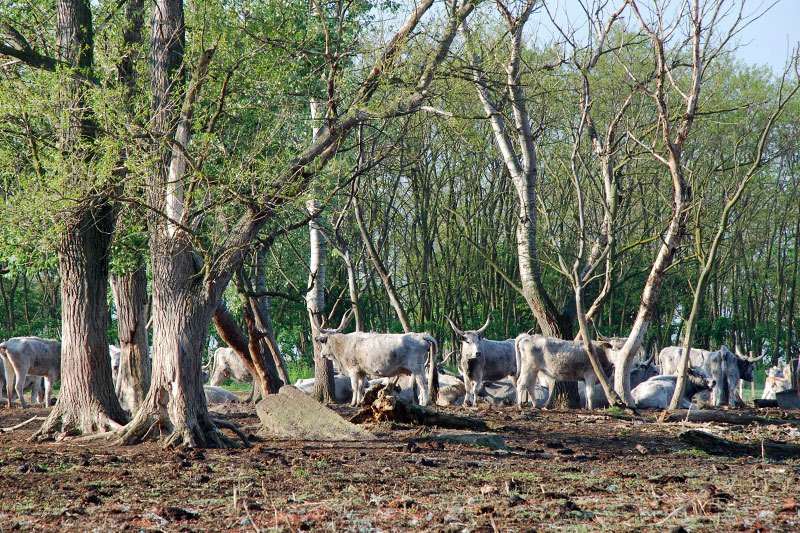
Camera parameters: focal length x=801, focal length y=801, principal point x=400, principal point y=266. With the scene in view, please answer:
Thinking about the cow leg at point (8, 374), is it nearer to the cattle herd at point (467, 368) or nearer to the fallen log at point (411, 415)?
the cattle herd at point (467, 368)

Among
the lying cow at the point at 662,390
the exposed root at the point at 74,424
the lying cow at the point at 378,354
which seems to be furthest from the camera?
the lying cow at the point at 662,390

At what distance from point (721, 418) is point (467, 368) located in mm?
6444

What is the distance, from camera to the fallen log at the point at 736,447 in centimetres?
905

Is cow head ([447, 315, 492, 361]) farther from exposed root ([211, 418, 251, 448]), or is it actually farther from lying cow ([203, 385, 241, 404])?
exposed root ([211, 418, 251, 448])

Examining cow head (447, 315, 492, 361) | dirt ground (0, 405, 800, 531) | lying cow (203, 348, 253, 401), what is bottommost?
dirt ground (0, 405, 800, 531)

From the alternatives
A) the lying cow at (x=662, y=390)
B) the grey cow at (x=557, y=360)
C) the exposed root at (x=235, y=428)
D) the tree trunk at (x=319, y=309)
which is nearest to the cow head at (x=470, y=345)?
the grey cow at (x=557, y=360)

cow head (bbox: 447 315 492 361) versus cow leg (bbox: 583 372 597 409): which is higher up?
cow head (bbox: 447 315 492 361)

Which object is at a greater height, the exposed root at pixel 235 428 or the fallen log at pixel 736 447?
the exposed root at pixel 235 428

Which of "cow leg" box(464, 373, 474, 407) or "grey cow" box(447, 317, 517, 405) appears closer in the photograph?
"cow leg" box(464, 373, 474, 407)

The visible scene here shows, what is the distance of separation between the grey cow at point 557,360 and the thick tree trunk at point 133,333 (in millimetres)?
7699

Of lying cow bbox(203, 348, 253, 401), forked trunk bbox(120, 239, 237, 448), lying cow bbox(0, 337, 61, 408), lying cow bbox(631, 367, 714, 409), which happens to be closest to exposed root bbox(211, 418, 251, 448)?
forked trunk bbox(120, 239, 237, 448)

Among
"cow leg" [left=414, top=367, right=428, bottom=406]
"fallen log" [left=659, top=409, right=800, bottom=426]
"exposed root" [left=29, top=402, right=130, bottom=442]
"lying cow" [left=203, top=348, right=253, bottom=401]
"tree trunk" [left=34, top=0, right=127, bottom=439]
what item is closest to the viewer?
"exposed root" [left=29, top=402, right=130, bottom=442]

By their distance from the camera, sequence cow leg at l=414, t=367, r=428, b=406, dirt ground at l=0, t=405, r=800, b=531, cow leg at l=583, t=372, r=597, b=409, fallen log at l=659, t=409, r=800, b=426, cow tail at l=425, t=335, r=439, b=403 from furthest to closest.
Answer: cow tail at l=425, t=335, r=439, b=403
cow leg at l=414, t=367, r=428, b=406
cow leg at l=583, t=372, r=597, b=409
fallen log at l=659, t=409, r=800, b=426
dirt ground at l=0, t=405, r=800, b=531

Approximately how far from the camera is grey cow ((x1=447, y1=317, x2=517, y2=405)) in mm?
18047
